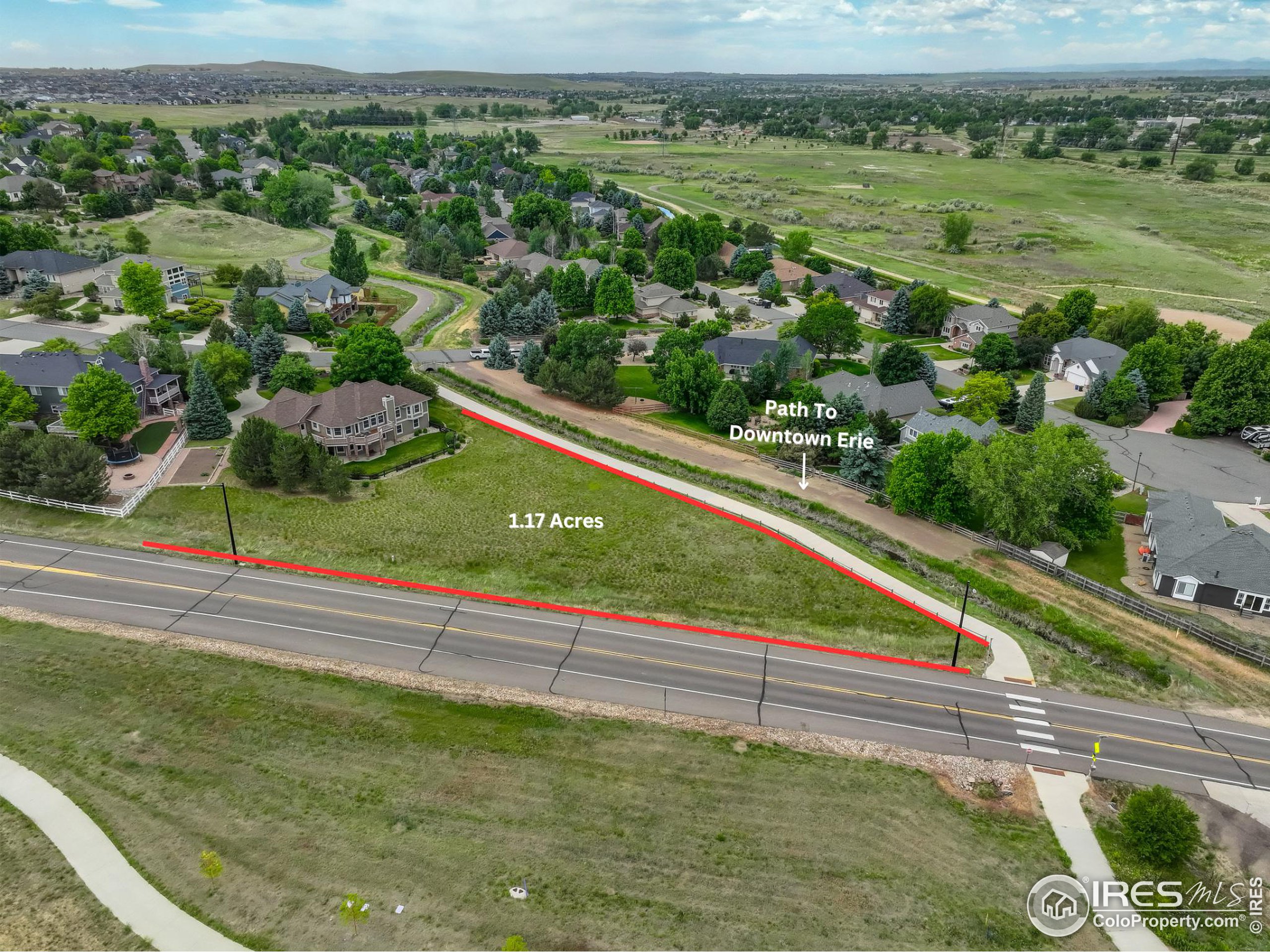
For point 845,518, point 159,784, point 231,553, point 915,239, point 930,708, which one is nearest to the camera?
point 159,784

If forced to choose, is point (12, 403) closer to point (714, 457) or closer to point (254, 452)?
point (254, 452)

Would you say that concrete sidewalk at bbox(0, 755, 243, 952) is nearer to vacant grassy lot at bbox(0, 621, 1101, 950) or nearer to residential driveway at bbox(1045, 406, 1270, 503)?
vacant grassy lot at bbox(0, 621, 1101, 950)

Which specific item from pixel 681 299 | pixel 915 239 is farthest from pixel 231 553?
pixel 915 239

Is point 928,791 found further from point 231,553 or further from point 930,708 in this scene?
point 231,553

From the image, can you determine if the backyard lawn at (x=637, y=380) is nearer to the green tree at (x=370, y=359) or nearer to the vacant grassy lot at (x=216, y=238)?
the green tree at (x=370, y=359)

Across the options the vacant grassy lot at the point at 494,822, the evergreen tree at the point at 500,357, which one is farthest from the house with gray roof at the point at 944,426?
the evergreen tree at the point at 500,357

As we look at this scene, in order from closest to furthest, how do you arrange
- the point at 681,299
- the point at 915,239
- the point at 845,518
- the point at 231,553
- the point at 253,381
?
the point at 231,553 < the point at 845,518 < the point at 253,381 < the point at 681,299 < the point at 915,239
